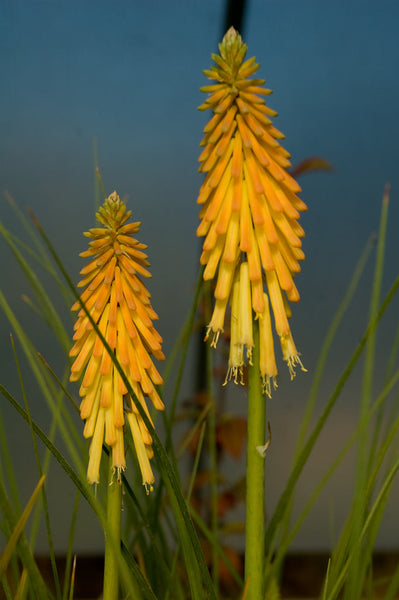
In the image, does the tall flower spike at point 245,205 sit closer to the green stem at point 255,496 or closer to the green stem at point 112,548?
the green stem at point 255,496

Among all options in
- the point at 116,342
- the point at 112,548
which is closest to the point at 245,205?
the point at 116,342

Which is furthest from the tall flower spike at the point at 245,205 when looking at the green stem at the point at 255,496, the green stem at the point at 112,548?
the green stem at the point at 112,548

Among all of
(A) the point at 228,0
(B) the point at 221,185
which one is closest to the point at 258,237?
(B) the point at 221,185

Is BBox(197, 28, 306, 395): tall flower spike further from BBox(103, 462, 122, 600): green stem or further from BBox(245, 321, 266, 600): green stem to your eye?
BBox(103, 462, 122, 600): green stem

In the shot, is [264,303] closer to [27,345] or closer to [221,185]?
[221,185]

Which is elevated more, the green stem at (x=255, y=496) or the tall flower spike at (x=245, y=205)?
the tall flower spike at (x=245, y=205)

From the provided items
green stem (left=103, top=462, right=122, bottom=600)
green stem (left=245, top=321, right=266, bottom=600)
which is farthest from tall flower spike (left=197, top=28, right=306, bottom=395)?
green stem (left=103, top=462, right=122, bottom=600)
